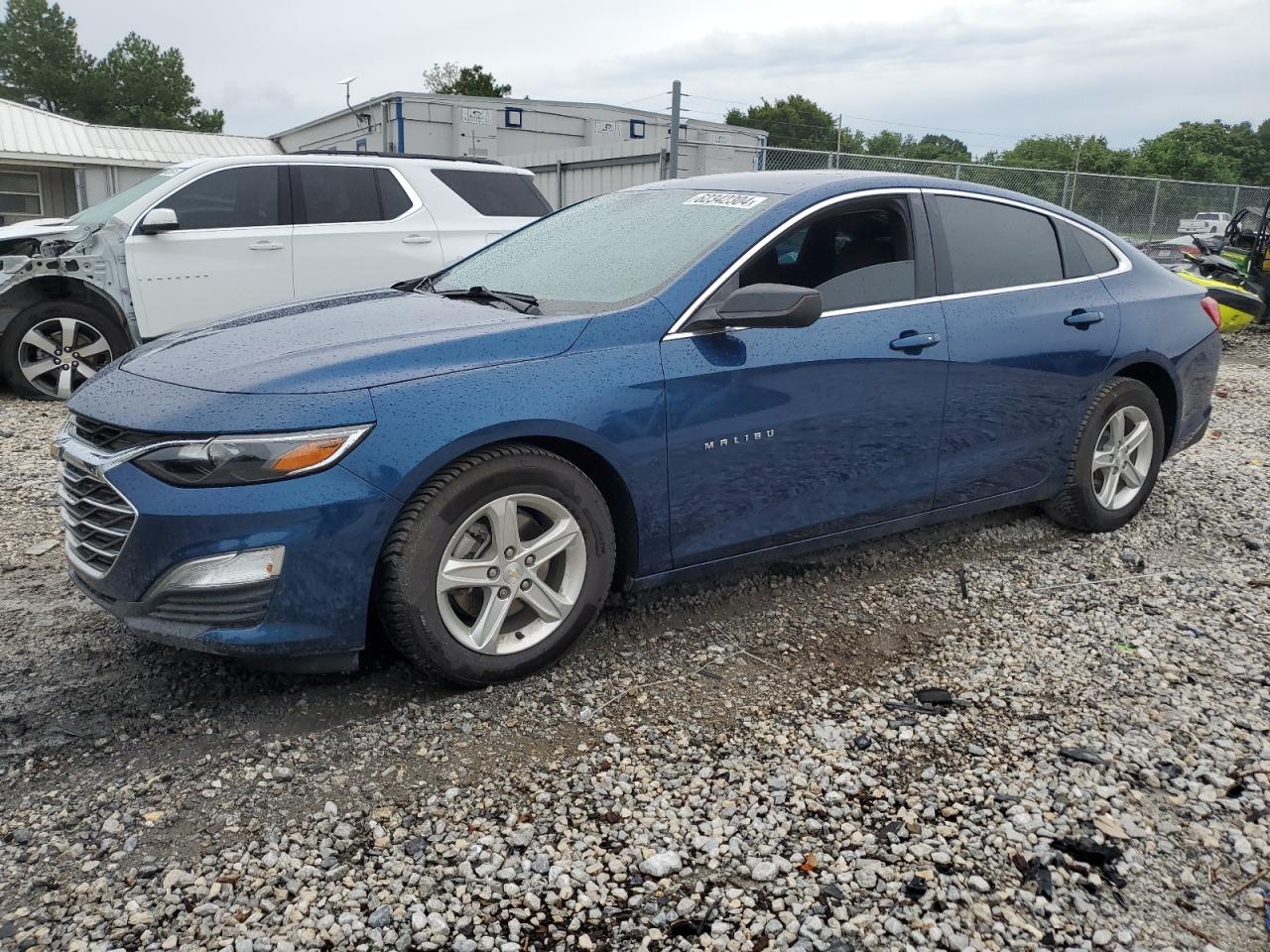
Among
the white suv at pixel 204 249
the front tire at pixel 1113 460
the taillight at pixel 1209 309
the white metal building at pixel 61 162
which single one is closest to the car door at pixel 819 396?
the front tire at pixel 1113 460

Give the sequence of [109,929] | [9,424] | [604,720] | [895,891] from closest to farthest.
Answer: [109,929] → [895,891] → [604,720] → [9,424]

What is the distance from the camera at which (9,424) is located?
7.15 meters

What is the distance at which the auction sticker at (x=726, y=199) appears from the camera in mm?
4020

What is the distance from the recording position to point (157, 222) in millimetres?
7602

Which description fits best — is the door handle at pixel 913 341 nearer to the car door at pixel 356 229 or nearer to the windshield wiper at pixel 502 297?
the windshield wiper at pixel 502 297

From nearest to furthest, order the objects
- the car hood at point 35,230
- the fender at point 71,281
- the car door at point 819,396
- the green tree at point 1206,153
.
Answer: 1. the car door at point 819,396
2. the fender at point 71,281
3. the car hood at point 35,230
4. the green tree at point 1206,153

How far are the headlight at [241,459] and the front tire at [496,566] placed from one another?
320 mm

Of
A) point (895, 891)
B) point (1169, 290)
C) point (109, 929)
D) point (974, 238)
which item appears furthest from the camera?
point (1169, 290)

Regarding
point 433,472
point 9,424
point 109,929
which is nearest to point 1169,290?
point 433,472

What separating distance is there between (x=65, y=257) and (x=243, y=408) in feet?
18.9

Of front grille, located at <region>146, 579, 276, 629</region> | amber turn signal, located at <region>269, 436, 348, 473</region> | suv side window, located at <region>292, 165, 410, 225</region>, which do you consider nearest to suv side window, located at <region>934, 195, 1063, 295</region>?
amber turn signal, located at <region>269, 436, 348, 473</region>

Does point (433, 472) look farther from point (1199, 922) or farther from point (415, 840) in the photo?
point (1199, 922)

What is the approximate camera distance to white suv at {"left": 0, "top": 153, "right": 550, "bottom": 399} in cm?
769

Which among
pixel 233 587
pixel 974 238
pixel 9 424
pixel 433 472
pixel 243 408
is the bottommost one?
pixel 9 424
